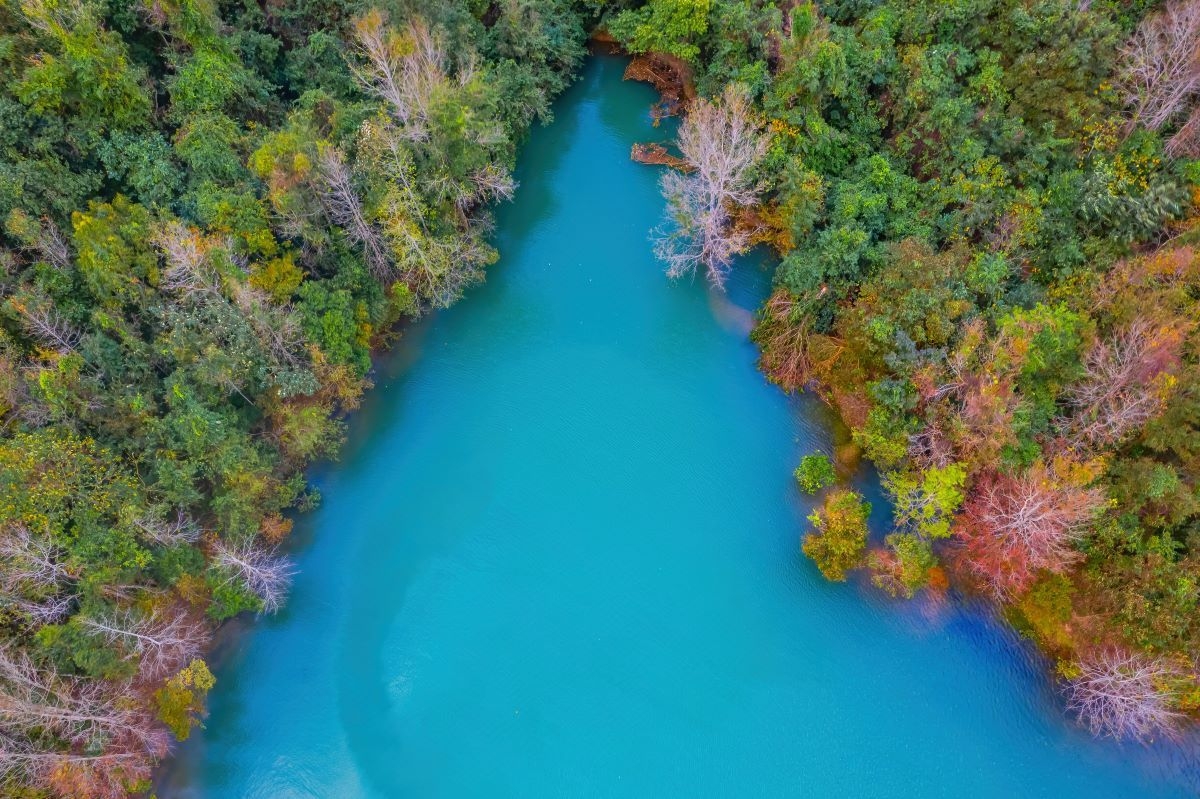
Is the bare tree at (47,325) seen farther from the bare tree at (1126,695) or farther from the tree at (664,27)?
the bare tree at (1126,695)

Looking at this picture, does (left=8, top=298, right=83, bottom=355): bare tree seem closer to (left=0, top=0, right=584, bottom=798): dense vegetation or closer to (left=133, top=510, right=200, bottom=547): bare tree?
(left=0, top=0, right=584, bottom=798): dense vegetation

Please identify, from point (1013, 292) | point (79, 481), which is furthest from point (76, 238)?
point (1013, 292)

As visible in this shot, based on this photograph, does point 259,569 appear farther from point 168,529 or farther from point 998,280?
point 998,280

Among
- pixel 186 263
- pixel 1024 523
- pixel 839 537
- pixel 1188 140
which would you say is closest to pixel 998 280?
pixel 1188 140

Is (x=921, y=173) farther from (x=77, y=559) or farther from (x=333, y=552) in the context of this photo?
(x=77, y=559)

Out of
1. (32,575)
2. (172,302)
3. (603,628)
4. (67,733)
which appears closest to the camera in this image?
(67,733)

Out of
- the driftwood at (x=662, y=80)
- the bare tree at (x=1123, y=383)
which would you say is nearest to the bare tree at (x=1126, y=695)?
the bare tree at (x=1123, y=383)
